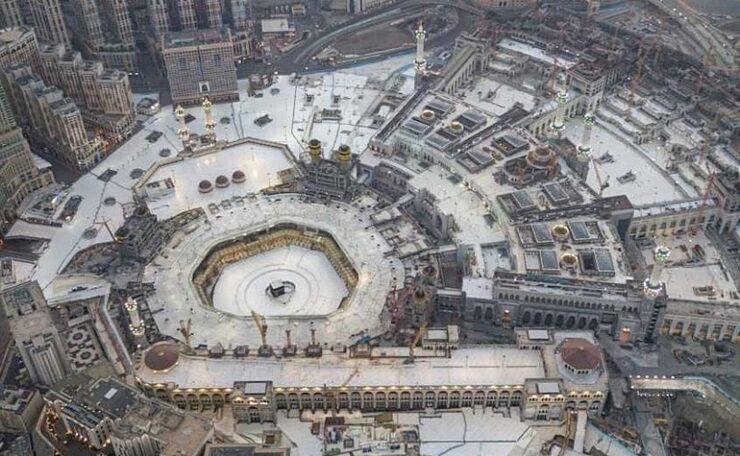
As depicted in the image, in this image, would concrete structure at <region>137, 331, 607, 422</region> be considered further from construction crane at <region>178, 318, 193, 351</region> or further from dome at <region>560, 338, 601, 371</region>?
construction crane at <region>178, 318, 193, 351</region>

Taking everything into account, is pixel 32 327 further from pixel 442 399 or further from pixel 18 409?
pixel 442 399

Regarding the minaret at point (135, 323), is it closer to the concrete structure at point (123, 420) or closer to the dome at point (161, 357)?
the dome at point (161, 357)

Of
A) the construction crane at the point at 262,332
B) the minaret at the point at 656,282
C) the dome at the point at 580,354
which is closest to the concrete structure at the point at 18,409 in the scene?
the construction crane at the point at 262,332

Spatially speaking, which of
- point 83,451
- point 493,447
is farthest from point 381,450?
point 83,451

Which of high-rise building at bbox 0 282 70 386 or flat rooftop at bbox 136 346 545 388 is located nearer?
high-rise building at bbox 0 282 70 386

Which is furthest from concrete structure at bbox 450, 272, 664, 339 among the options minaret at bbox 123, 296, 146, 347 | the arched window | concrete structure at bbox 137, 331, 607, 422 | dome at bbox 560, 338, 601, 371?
minaret at bbox 123, 296, 146, 347

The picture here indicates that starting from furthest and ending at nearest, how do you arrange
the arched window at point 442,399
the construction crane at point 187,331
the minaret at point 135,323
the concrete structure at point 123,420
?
the minaret at point 135,323, the construction crane at point 187,331, the arched window at point 442,399, the concrete structure at point 123,420

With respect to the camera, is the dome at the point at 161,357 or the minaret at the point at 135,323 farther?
the minaret at the point at 135,323
